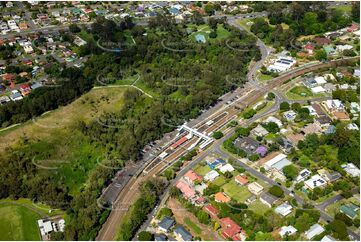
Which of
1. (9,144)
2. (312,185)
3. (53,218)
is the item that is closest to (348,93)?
(312,185)

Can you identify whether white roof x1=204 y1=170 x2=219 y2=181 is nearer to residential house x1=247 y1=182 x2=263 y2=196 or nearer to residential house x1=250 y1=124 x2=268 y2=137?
residential house x1=247 y1=182 x2=263 y2=196

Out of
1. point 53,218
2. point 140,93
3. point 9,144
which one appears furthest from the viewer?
point 140,93

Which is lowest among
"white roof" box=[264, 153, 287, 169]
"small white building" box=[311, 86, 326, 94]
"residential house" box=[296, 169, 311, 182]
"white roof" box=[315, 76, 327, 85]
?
"residential house" box=[296, 169, 311, 182]

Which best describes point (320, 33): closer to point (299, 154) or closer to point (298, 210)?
point (299, 154)

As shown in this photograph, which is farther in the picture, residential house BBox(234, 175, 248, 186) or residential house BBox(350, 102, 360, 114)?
residential house BBox(350, 102, 360, 114)

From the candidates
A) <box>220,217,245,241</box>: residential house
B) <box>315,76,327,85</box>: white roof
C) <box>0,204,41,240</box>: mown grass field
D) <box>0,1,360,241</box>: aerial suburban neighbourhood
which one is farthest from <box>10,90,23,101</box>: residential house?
<box>315,76,327,85</box>: white roof
